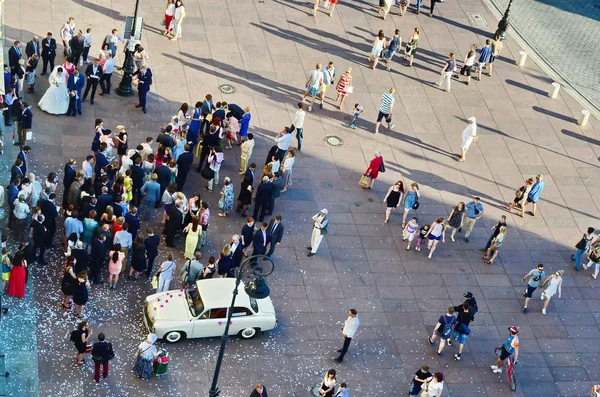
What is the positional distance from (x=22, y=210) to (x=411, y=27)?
18809 millimetres

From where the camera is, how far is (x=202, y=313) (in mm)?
22078

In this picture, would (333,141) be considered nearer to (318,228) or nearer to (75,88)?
(318,228)

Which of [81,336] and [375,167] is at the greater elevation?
[375,167]

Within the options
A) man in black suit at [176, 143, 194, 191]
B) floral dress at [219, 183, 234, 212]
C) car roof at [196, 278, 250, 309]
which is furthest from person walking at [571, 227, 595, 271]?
man in black suit at [176, 143, 194, 191]

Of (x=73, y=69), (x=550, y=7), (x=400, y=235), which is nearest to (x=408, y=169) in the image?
(x=400, y=235)

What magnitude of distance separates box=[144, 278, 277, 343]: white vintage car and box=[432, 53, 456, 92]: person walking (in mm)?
13814

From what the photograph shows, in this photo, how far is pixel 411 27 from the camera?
36938mm

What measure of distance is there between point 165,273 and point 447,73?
14672 millimetres

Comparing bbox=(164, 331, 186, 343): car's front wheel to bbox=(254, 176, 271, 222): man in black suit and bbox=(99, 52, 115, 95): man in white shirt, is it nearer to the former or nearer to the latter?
bbox=(254, 176, 271, 222): man in black suit

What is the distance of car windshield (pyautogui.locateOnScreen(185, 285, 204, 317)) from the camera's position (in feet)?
72.8

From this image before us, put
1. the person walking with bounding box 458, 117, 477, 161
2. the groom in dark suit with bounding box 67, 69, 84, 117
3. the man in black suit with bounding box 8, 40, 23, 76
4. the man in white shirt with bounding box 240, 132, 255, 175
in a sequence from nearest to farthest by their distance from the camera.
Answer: the man in white shirt with bounding box 240, 132, 255, 175, the groom in dark suit with bounding box 67, 69, 84, 117, the man in black suit with bounding box 8, 40, 23, 76, the person walking with bounding box 458, 117, 477, 161

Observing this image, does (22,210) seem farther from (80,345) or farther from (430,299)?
(430,299)

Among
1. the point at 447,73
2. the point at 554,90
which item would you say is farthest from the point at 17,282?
the point at 554,90

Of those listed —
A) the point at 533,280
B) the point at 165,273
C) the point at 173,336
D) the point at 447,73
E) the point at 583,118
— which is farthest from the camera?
the point at 583,118
